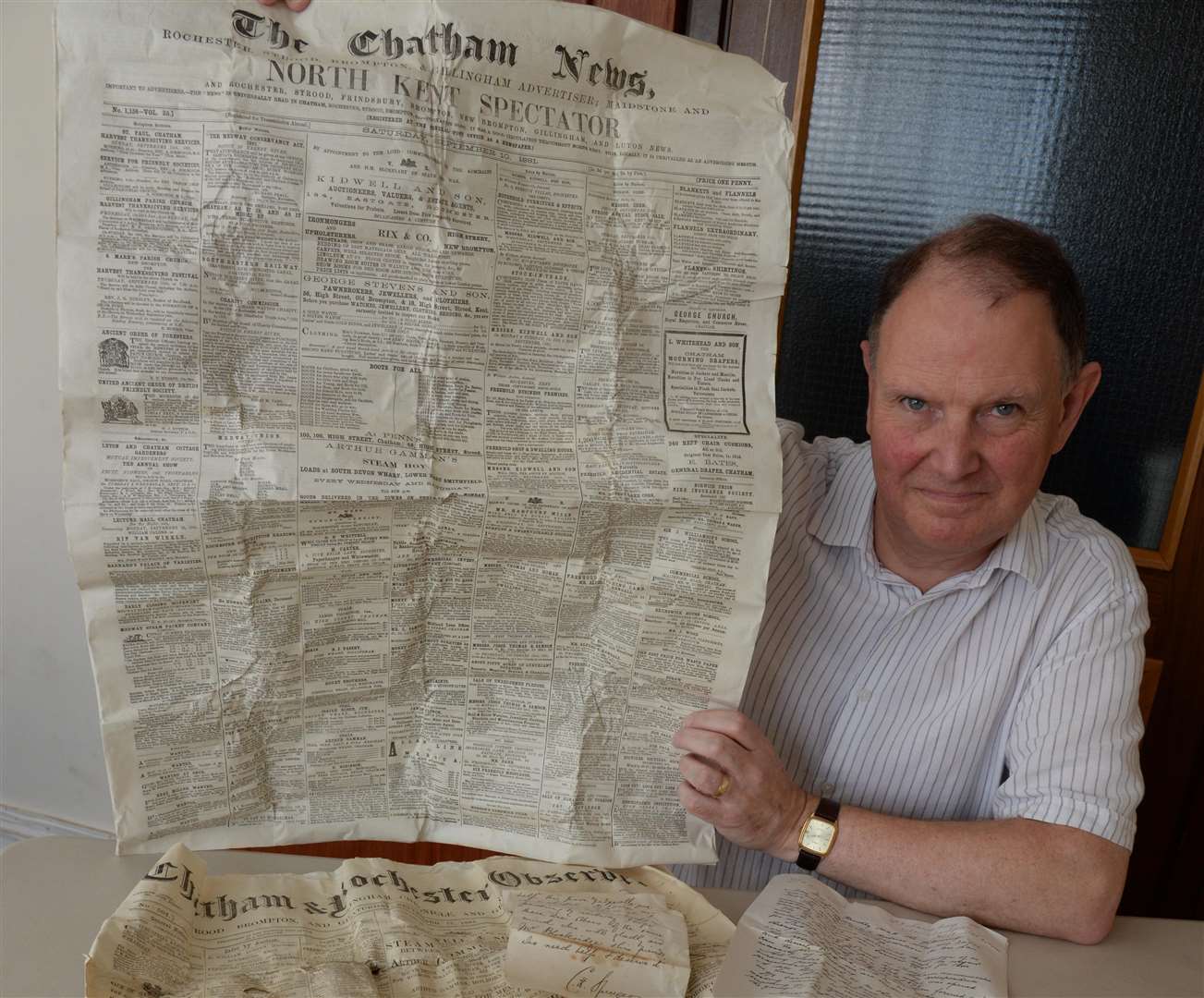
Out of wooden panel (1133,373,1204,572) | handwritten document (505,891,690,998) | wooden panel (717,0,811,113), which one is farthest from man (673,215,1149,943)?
wooden panel (717,0,811,113)

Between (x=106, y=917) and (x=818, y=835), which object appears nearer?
(x=106, y=917)

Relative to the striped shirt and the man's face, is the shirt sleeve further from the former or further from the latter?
the man's face

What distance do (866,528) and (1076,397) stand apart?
0.93ft

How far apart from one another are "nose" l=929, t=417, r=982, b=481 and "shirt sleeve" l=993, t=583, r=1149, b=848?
0.22m

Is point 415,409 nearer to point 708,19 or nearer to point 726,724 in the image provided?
→ point 726,724

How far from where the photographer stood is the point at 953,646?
1.11 metres

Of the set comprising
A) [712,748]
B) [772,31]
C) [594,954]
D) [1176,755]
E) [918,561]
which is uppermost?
[772,31]

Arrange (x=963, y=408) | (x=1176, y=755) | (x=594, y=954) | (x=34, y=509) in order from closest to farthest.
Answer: (x=594, y=954) → (x=963, y=408) → (x=1176, y=755) → (x=34, y=509)

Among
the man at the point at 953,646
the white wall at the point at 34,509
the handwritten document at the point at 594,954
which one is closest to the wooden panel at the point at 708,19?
the man at the point at 953,646

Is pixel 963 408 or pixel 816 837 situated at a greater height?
pixel 963 408

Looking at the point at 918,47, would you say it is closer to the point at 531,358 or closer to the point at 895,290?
the point at 895,290

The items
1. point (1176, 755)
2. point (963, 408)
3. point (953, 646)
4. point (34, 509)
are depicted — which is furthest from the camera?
point (34, 509)

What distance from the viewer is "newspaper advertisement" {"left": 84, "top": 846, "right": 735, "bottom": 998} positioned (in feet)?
2.39

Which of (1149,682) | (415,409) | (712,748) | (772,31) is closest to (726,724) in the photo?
(712,748)
